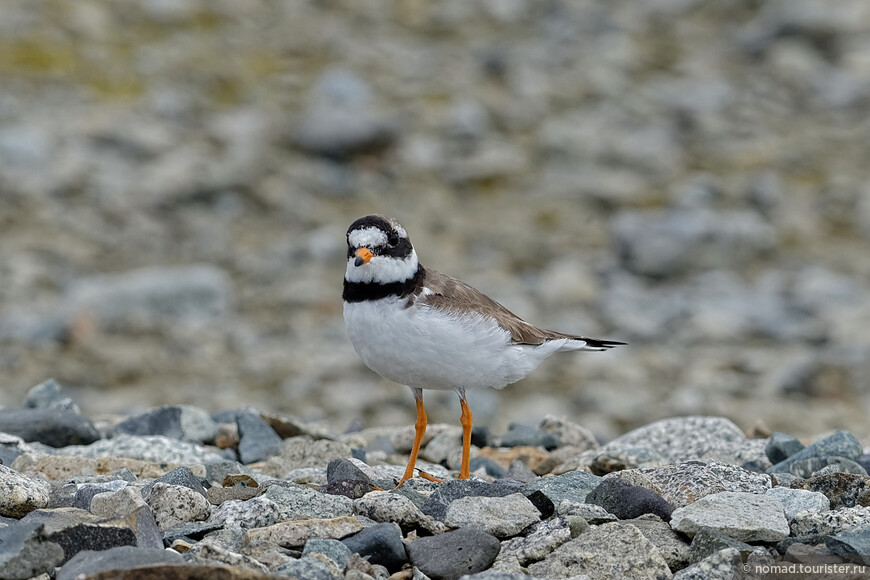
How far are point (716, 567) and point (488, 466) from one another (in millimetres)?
2639

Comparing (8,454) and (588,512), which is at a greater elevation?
(588,512)

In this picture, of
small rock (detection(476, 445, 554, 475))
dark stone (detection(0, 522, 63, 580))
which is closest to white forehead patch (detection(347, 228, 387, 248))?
small rock (detection(476, 445, 554, 475))

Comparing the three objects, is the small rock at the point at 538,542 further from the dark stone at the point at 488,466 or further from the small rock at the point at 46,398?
the small rock at the point at 46,398

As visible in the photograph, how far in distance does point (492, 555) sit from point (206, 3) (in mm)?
19081

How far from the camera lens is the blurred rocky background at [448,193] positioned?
13055 millimetres

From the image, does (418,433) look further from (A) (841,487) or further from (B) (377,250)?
(A) (841,487)

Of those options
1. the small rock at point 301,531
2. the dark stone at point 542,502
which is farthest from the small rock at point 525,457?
the small rock at point 301,531

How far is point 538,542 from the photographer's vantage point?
510 centimetres

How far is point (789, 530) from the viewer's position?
17.1ft

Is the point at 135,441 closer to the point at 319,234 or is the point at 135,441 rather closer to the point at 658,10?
the point at 319,234

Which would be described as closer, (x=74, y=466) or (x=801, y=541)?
(x=801, y=541)


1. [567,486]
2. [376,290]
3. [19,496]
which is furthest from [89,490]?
[567,486]

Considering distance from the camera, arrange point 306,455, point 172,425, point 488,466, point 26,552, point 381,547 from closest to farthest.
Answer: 1. point 26,552
2. point 381,547
3. point 306,455
4. point 488,466
5. point 172,425

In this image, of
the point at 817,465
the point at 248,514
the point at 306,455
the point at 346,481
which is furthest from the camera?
the point at 306,455
